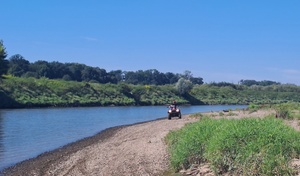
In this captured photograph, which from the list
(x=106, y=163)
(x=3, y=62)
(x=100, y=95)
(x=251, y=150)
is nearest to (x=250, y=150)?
(x=251, y=150)

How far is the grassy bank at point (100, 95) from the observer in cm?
7594

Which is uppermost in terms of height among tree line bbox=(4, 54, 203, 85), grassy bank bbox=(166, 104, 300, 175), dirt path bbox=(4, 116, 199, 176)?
tree line bbox=(4, 54, 203, 85)

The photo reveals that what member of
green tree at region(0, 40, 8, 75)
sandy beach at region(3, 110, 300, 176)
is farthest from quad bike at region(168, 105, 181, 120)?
green tree at region(0, 40, 8, 75)

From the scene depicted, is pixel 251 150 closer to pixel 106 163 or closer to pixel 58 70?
pixel 106 163

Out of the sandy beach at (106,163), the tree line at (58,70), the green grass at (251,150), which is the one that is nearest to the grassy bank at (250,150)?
the green grass at (251,150)

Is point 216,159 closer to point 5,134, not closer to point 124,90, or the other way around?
point 5,134

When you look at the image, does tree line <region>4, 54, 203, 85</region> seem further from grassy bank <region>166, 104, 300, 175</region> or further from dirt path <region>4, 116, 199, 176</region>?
grassy bank <region>166, 104, 300, 175</region>

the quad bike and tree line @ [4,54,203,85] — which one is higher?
tree line @ [4,54,203,85]

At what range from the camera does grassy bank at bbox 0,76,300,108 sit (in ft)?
249

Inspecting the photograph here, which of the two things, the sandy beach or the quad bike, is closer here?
the sandy beach

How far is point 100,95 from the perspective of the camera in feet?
311

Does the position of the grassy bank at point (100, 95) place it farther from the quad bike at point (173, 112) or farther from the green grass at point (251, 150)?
the green grass at point (251, 150)

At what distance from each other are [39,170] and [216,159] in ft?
26.0

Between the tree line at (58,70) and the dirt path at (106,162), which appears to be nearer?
the dirt path at (106,162)
